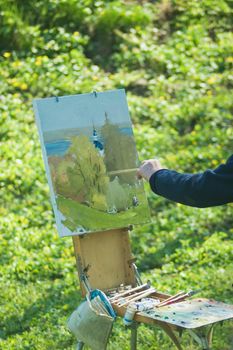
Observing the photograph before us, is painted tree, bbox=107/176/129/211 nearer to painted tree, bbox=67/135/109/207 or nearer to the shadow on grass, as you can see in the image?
painted tree, bbox=67/135/109/207

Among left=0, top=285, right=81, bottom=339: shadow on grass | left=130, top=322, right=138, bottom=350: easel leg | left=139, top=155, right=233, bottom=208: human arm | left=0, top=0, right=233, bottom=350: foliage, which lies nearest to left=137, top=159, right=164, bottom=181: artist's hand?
left=139, top=155, right=233, bottom=208: human arm

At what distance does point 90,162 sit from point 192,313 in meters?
1.20

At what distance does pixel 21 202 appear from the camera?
7.61m

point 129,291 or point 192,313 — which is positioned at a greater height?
point 192,313

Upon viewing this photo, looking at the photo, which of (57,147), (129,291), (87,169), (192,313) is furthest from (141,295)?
(57,147)

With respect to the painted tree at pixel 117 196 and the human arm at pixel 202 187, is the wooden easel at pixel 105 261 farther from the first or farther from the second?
the human arm at pixel 202 187

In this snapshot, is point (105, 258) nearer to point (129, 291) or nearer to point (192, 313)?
point (129, 291)

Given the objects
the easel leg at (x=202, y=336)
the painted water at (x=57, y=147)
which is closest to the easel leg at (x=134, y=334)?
the easel leg at (x=202, y=336)

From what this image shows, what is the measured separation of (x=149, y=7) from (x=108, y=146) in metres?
6.08

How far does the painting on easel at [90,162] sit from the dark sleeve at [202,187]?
764 mm

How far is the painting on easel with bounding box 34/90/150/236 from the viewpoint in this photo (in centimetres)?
454

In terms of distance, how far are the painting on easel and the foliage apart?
42.8 inches

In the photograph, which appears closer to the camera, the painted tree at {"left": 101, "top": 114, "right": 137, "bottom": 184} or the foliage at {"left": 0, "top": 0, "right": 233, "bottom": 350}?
the painted tree at {"left": 101, "top": 114, "right": 137, "bottom": 184}

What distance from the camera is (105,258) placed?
464 centimetres
